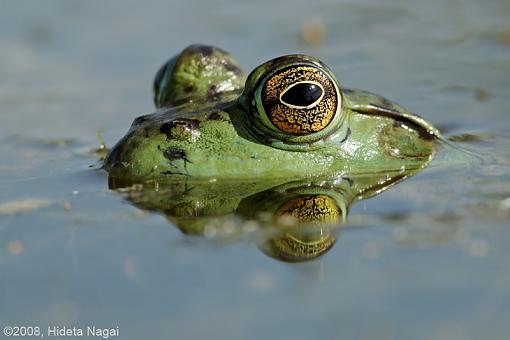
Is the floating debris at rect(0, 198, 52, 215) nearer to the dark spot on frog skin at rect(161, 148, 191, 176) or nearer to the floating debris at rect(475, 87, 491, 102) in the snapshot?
the dark spot on frog skin at rect(161, 148, 191, 176)

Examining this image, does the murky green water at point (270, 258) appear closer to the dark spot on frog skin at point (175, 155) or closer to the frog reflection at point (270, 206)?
the frog reflection at point (270, 206)

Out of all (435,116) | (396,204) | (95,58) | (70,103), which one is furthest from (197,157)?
(95,58)

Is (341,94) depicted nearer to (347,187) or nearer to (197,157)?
(347,187)

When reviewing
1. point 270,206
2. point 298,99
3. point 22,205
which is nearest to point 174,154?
point 270,206

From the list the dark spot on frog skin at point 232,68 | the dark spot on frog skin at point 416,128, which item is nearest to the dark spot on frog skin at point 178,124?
the dark spot on frog skin at point 232,68

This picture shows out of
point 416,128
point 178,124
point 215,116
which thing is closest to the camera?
point 178,124

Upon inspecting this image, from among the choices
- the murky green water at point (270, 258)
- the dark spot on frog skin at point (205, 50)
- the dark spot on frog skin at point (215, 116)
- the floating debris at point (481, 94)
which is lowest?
the murky green water at point (270, 258)

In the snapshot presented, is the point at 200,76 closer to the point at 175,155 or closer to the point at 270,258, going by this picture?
the point at 175,155
